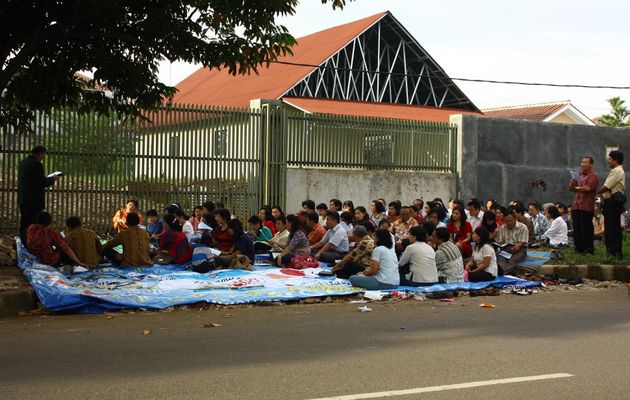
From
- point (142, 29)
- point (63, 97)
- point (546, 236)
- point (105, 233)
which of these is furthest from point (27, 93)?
point (546, 236)

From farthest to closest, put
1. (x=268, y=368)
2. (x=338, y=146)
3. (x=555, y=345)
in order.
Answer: (x=338, y=146) → (x=555, y=345) → (x=268, y=368)

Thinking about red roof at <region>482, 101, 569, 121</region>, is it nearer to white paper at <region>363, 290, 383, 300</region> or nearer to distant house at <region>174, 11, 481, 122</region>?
distant house at <region>174, 11, 481, 122</region>

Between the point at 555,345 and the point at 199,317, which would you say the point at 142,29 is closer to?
the point at 199,317

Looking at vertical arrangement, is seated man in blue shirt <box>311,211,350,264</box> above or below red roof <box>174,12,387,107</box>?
below

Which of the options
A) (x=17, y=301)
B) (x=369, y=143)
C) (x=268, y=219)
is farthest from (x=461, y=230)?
(x=17, y=301)

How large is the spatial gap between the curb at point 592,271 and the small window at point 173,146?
8.50 m

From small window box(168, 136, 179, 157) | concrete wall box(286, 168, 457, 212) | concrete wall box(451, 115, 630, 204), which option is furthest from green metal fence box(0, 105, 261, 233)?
concrete wall box(451, 115, 630, 204)

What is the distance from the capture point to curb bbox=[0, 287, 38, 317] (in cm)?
1000

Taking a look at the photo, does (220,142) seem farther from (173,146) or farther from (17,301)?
(17,301)

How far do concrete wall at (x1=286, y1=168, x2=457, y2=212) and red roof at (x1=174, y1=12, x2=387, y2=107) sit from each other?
14658 mm

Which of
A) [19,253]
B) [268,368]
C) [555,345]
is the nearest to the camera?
[268,368]

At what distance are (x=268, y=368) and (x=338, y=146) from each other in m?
14.7

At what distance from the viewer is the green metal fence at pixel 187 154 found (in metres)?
17.6

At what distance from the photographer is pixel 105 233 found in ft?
59.2
